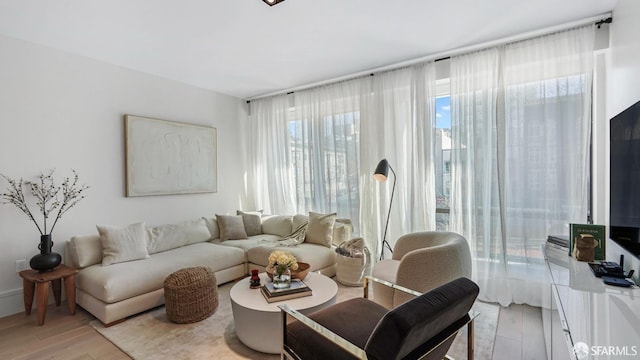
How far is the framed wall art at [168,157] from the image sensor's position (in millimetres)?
3841

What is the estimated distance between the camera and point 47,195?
316 cm

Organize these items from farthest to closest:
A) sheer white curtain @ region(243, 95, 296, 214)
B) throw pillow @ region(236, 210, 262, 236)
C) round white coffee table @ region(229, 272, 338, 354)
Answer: sheer white curtain @ region(243, 95, 296, 214), throw pillow @ region(236, 210, 262, 236), round white coffee table @ region(229, 272, 338, 354)

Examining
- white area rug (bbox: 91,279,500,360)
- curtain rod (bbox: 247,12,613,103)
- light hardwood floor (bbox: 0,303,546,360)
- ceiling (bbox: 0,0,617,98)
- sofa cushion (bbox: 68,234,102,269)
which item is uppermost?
ceiling (bbox: 0,0,617,98)

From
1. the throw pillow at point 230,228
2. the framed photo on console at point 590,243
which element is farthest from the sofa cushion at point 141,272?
the framed photo on console at point 590,243

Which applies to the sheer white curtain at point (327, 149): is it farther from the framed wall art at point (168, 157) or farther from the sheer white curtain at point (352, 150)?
the framed wall art at point (168, 157)

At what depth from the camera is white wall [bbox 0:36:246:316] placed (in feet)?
9.70

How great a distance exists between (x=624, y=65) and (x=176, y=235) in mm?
4634

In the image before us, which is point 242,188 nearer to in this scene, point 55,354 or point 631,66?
point 55,354

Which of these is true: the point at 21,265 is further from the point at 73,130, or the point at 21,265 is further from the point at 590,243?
the point at 590,243

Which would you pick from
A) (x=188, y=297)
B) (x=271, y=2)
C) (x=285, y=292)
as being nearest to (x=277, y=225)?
(x=188, y=297)

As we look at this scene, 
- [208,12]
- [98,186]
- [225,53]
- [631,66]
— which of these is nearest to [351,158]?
[225,53]

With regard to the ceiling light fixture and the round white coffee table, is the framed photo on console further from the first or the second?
the ceiling light fixture

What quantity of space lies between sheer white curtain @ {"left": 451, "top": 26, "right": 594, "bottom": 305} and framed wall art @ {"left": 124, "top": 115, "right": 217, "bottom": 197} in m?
3.54

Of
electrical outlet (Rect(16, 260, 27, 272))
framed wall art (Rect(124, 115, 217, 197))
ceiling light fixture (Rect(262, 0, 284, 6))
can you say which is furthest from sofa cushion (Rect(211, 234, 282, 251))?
ceiling light fixture (Rect(262, 0, 284, 6))
